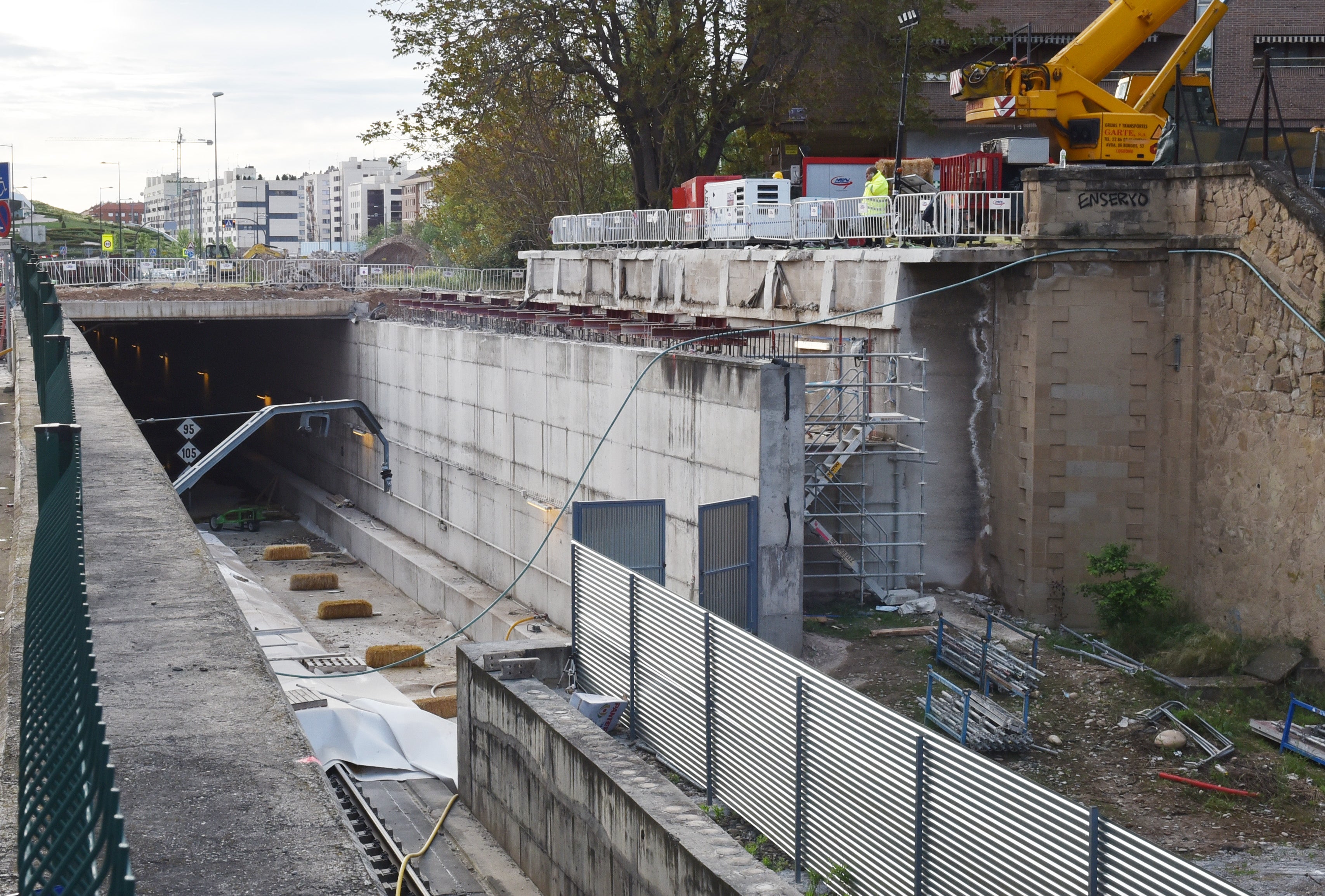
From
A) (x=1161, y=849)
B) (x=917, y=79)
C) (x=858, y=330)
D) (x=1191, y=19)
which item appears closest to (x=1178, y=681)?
(x=858, y=330)

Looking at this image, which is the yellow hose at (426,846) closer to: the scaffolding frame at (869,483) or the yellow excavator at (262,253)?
the scaffolding frame at (869,483)

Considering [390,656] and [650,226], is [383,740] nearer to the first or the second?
[390,656]

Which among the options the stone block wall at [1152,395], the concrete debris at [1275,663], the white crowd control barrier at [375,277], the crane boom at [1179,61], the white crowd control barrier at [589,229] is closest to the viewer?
the concrete debris at [1275,663]

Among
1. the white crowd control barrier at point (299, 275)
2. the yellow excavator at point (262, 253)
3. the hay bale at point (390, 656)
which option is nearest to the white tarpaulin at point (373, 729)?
the hay bale at point (390, 656)

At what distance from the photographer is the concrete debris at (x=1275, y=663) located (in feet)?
61.0

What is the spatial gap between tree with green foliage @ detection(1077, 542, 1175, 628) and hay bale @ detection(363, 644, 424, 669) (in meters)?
13.7

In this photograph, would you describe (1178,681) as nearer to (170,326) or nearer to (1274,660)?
(1274,660)

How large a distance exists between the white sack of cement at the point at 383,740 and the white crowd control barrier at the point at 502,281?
32.1m

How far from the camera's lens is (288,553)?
1625 inches

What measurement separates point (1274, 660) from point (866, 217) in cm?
1109

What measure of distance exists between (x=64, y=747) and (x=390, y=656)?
24.9 metres

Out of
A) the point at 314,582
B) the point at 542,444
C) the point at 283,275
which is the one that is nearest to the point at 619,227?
the point at 542,444

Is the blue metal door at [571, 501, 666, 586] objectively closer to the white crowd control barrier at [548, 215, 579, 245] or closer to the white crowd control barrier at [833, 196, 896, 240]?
the white crowd control barrier at [833, 196, 896, 240]

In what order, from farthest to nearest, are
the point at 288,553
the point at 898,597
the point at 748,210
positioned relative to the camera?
the point at 288,553 < the point at 748,210 < the point at 898,597
